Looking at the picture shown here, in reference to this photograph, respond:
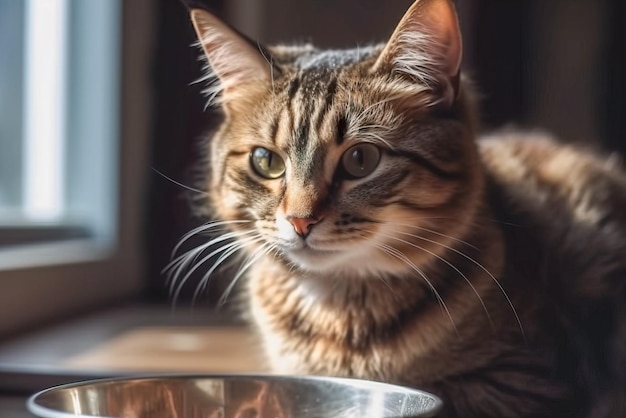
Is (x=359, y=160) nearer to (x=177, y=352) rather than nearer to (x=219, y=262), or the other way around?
(x=219, y=262)

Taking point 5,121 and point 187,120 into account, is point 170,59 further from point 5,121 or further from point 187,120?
point 5,121

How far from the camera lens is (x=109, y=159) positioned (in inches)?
56.2

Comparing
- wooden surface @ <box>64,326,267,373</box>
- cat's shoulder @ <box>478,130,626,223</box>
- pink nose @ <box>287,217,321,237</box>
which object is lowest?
wooden surface @ <box>64,326,267,373</box>

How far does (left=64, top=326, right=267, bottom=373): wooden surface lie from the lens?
1189mm

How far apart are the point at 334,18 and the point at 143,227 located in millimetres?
454

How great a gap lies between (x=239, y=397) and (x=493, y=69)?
694mm

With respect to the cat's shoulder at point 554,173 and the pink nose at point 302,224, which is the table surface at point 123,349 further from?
the cat's shoulder at point 554,173

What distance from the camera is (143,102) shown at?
54.9 inches

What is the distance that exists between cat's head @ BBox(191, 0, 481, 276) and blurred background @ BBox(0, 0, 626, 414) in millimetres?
159

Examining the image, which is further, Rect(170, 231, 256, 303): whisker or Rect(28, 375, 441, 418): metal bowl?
Rect(170, 231, 256, 303): whisker

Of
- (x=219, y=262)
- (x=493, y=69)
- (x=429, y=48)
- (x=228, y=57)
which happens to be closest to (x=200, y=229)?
(x=219, y=262)

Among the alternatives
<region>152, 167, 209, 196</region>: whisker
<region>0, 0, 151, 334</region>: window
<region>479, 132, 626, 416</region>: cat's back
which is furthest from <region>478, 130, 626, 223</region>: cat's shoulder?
<region>0, 0, 151, 334</region>: window

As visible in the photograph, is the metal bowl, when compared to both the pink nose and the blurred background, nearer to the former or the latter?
the pink nose

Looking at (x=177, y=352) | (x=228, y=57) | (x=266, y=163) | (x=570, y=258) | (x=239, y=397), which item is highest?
(x=228, y=57)
